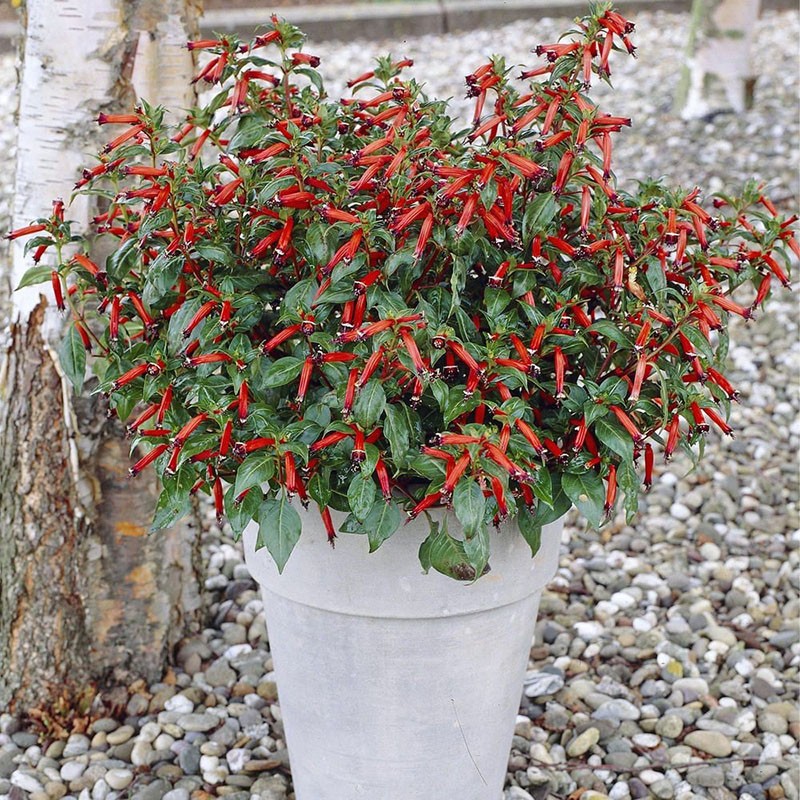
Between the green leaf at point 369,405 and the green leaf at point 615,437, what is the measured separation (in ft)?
1.02

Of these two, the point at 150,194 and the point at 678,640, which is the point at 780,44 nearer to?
the point at 678,640

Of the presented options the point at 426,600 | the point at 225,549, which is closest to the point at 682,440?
the point at 426,600

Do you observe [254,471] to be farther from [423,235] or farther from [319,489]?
[423,235]

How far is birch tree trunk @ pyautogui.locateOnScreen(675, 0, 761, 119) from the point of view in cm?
480

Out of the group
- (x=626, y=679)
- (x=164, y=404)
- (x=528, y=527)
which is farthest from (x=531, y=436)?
(x=626, y=679)

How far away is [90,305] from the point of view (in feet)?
6.61

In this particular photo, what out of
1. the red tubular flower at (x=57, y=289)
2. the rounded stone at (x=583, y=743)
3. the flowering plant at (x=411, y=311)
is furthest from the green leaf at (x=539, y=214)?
the rounded stone at (x=583, y=743)

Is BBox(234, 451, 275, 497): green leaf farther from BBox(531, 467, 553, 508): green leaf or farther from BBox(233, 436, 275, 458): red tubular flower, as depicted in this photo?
BBox(531, 467, 553, 508): green leaf

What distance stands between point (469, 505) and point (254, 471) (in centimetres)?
28

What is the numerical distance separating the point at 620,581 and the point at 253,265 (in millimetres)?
1487

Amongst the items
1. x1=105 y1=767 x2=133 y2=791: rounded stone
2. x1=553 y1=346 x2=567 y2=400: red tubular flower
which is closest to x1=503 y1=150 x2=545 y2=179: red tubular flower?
x1=553 y1=346 x2=567 y2=400: red tubular flower

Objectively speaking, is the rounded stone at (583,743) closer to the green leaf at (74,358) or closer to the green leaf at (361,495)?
the green leaf at (361,495)

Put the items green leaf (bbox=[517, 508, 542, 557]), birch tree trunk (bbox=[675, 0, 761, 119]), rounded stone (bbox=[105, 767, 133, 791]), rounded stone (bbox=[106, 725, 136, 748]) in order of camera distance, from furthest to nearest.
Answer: birch tree trunk (bbox=[675, 0, 761, 119]) → rounded stone (bbox=[106, 725, 136, 748]) → rounded stone (bbox=[105, 767, 133, 791]) → green leaf (bbox=[517, 508, 542, 557])

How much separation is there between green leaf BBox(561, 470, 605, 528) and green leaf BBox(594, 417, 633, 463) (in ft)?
0.17
